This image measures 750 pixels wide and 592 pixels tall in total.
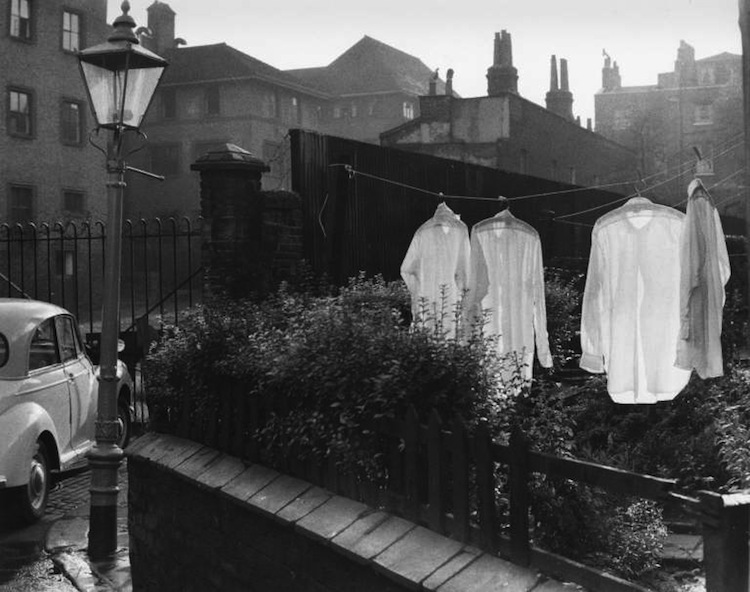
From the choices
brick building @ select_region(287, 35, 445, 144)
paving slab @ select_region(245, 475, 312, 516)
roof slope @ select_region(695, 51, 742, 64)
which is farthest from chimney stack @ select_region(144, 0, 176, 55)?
paving slab @ select_region(245, 475, 312, 516)

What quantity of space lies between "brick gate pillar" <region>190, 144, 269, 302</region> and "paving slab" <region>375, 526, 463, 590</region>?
4.93 m

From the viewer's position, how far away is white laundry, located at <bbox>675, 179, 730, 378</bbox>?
6.45 m

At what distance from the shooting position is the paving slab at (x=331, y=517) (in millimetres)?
4633

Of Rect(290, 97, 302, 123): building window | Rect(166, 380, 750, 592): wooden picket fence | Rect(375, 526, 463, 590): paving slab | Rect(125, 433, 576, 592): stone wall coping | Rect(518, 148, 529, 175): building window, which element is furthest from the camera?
Rect(290, 97, 302, 123): building window

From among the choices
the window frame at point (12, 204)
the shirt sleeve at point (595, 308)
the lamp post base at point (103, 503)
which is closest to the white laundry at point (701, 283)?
the shirt sleeve at point (595, 308)

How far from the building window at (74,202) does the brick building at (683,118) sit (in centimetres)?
2648

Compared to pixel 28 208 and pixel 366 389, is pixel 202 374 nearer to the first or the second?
pixel 366 389

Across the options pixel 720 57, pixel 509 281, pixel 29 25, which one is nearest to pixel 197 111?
pixel 29 25

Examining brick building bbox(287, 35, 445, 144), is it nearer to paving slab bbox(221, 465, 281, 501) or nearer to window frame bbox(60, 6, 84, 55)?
window frame bbox(60, 6, 84, 55)

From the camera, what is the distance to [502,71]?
34.3 metres

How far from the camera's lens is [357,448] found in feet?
16.0

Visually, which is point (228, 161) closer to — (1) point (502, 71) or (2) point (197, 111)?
(1) point (502, 71)

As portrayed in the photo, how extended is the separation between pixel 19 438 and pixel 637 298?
5.33m

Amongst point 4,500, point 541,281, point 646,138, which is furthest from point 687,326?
point 646,138
